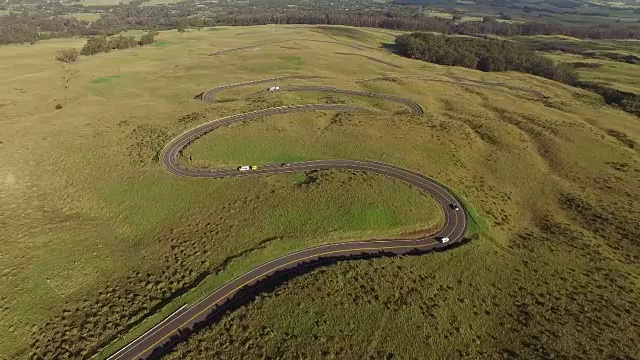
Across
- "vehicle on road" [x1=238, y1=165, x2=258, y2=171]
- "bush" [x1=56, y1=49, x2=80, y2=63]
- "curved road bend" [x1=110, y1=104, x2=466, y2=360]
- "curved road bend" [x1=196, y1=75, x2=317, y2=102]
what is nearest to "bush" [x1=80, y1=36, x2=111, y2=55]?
"bush" [x1=56, y1=49, x2=80, y2=63]

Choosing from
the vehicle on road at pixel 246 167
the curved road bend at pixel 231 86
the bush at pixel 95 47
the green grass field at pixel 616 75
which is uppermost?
the bush at pixel 95 47

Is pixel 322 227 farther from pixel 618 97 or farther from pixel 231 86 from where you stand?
pixel 618 97

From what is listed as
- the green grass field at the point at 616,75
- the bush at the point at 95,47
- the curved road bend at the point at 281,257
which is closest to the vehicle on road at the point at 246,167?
the curved road bend at the point at 281,257

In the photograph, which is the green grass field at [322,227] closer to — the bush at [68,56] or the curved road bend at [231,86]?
the curved road bend at [231,86]

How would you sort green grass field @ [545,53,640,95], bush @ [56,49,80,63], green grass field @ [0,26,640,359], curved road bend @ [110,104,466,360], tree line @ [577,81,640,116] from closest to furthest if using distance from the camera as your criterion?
curved road bend @ [110,104,466,360] → green grass field @ [0,26,640,359] → tree line @ [577,81,640,116] → green grass field @ [545,53,640,95] → bush @ [56,49,80,63]

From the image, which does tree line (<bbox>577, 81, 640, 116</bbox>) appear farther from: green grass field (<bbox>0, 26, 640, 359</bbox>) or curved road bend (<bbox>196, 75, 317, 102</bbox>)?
curved road bend (<bbox>196, 75, 317, 102</bbox>)

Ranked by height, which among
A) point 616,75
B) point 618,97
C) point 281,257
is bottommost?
point 281,257

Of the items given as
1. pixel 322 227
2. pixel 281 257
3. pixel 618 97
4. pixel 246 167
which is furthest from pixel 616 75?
pixel 281 257
